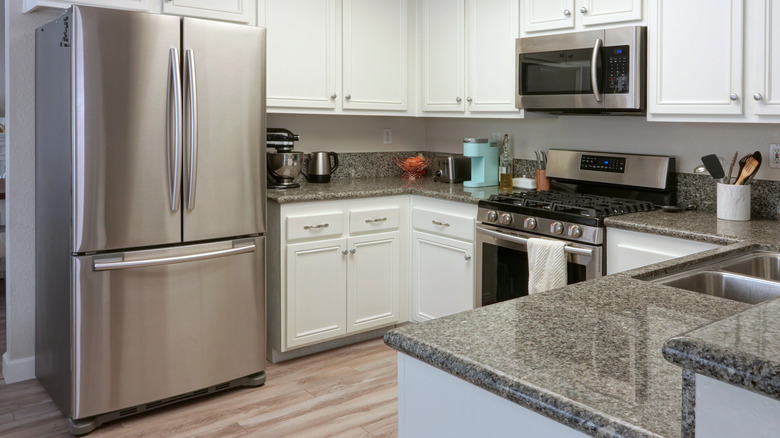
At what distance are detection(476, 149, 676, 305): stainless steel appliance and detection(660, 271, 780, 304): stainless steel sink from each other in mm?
952

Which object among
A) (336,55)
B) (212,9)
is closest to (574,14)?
(336,55)

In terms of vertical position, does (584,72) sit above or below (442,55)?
below

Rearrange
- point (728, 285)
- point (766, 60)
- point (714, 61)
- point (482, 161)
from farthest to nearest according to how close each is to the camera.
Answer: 1. point (482, 161)
2. point (714, 61)
3. point (766, 60)
4. point (728, 285)

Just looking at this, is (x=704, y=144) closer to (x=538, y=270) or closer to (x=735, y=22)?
(x=735, y=22)

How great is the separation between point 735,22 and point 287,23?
212 cm

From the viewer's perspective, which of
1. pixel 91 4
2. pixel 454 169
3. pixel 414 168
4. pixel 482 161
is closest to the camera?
pixel 91 4

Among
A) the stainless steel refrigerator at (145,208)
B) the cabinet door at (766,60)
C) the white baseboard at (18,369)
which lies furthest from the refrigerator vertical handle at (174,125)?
the cabinet door at (766,60)

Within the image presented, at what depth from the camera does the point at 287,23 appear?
11.6ft

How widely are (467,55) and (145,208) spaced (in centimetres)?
198

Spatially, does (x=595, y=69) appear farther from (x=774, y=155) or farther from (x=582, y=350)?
(x=582, y=350)

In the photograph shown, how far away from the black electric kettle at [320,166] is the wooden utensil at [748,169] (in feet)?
6.92

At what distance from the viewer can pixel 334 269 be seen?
11.7 ft

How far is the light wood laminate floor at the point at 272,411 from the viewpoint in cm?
273

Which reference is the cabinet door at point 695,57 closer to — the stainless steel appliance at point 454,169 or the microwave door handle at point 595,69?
the microwave door handle at point 595,69
